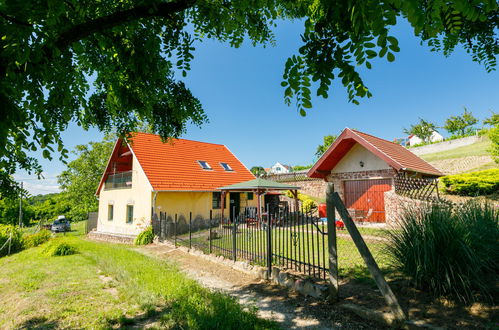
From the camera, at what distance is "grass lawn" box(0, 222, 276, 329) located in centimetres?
386

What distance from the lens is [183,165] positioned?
720 inches

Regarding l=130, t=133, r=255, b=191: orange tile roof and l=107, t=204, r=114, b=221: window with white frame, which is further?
l=107, t=204, r=114, b=221: window with white frame

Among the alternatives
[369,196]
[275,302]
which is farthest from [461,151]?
[275,302]

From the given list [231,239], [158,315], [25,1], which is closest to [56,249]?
[231,239]

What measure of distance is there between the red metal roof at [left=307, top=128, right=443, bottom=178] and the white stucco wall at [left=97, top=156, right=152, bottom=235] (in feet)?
33.4

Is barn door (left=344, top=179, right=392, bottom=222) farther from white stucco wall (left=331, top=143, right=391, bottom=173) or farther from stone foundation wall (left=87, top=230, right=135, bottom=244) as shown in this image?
stone foundation wall (left=87, top=230, right=135, bottom=244)

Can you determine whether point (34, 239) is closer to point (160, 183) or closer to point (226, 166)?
point (160, 183)

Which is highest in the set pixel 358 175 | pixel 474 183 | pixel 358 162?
pixel 358 162

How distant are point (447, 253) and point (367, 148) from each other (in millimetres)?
9687

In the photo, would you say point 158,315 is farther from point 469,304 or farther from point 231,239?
point 469,304

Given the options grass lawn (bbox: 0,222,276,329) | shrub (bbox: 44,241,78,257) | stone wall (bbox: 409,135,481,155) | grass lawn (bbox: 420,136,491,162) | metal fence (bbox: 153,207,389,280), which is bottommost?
shrub (bbox: 44,241,78,257)

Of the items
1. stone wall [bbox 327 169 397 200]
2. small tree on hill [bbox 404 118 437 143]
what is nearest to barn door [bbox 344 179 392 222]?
stone wall [bbox 327 169 397 200]

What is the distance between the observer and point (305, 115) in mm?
1945

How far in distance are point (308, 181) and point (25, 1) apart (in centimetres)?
2523
